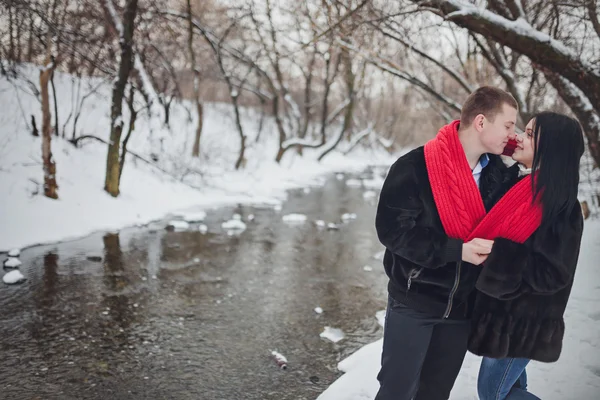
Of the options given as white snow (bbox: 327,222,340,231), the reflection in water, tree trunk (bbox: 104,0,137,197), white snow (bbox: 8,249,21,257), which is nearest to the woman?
the reflection in water

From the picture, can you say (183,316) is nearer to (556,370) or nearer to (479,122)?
(556,370)

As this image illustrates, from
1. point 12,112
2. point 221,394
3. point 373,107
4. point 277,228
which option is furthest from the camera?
point 373,107

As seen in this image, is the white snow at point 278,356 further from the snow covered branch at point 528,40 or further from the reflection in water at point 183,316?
the snow covered branch at point 528,40

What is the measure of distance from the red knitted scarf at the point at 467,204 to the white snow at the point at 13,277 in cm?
514

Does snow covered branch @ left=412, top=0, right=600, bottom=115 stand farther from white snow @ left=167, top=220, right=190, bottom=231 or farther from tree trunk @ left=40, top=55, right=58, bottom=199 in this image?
tree trunk @ left=40, top=55, right=58, bottom=199

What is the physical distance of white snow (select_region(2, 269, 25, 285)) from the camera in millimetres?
5172

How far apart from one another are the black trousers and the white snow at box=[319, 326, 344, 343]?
7.49 feet

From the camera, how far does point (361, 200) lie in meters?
13.9

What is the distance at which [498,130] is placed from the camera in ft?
6.39

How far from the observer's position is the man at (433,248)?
6.29ft

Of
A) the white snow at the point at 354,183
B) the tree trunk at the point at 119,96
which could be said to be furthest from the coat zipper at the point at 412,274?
the white snow at the point at 354,183

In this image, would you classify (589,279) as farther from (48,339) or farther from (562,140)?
(48,339)

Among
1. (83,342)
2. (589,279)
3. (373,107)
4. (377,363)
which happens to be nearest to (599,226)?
(589,279)

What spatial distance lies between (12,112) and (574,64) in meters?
11.5
